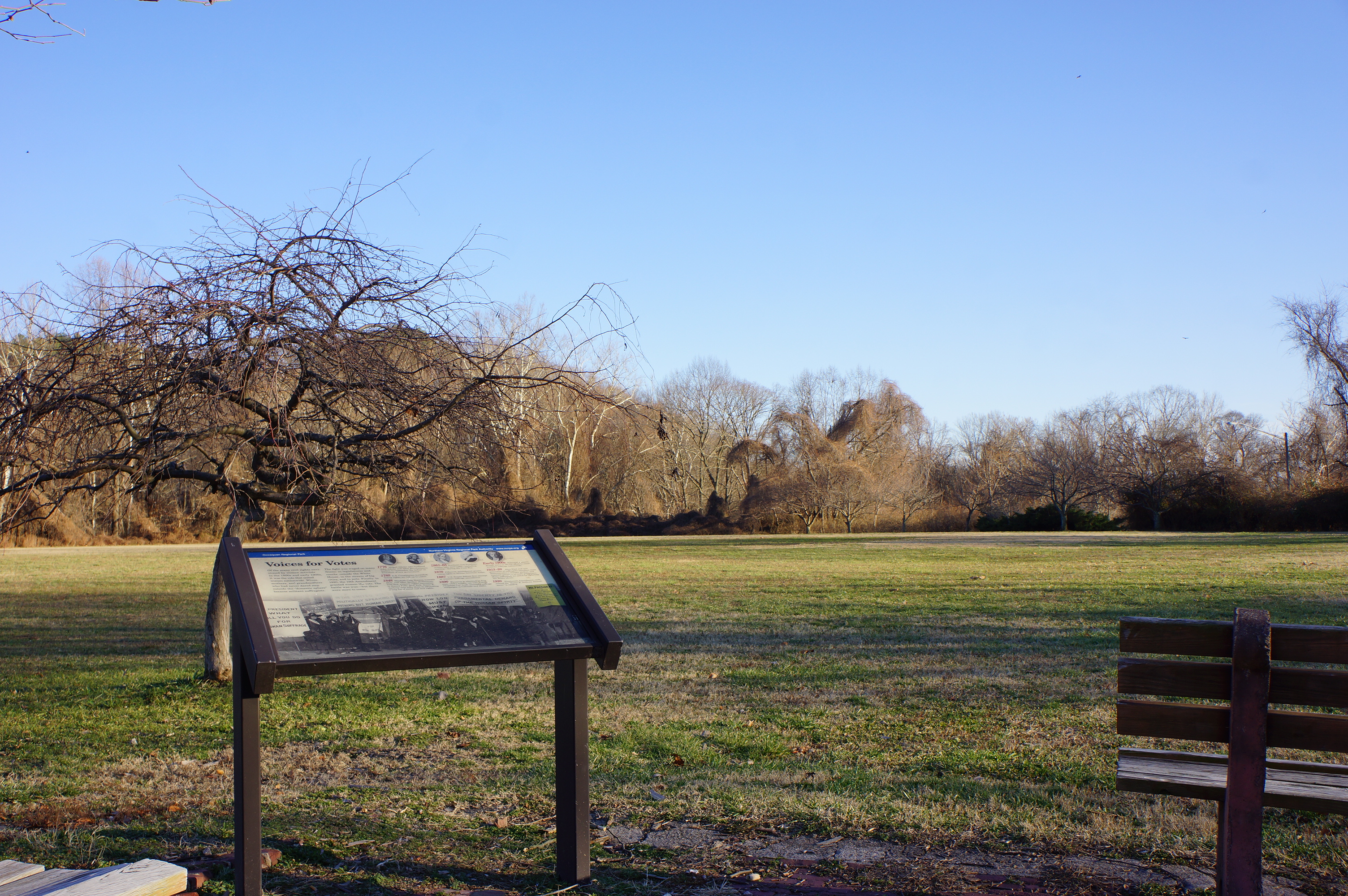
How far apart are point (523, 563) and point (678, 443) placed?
192 ft

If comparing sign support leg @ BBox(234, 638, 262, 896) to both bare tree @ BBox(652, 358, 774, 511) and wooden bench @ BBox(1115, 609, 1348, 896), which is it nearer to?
wooden bench @ BBox(1115, 609, 1348, 896)

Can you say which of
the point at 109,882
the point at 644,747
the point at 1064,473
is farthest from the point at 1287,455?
the point at 109,882

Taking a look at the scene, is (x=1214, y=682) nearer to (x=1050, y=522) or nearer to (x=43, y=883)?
(x=43, y=883)

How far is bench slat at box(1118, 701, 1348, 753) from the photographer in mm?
3326

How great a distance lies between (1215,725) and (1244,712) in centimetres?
12

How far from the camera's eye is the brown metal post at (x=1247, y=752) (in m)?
3.36

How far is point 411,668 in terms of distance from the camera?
3.57 meters

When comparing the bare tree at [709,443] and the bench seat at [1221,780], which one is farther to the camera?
the bare tree at [709,443]

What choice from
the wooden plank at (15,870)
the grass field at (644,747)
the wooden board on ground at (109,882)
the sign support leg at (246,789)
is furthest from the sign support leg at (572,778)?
the wooden plank at (15,870)

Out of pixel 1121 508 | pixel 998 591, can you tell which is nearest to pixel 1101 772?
pixel 998 591

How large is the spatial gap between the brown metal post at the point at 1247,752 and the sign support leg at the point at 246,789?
3.47 meters

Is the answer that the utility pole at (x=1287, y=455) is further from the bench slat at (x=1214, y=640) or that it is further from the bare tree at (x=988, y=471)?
the bench slat at (x=1214, y=640)

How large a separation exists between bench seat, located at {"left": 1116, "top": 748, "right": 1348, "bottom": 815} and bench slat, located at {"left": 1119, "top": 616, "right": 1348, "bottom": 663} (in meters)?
0.46

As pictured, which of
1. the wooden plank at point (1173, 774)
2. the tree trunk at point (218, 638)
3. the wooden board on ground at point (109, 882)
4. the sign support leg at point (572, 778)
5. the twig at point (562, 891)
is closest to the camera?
the wooden board on ground at point (109, 882)
